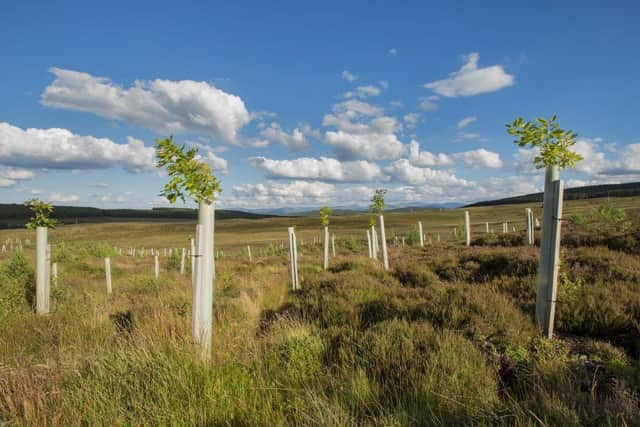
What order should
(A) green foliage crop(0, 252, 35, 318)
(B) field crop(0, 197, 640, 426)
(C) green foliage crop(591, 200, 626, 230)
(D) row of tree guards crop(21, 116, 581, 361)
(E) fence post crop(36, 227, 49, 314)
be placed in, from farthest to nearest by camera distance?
(C) green foliage crop(591, 200, 626, 230) → (E) fence post crop(36, 227, 49, 314) → (A) green foliage crop(0, 252, 35, 318) → (D) row of tree guards crop(21, 116, 581, 361) → (B) field crop(0, 197, 640, 426)

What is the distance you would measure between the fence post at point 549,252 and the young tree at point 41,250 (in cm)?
962

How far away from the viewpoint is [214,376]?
363 cm

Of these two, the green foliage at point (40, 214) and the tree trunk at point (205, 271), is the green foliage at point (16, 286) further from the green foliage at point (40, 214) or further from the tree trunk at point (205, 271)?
the tree trunk at point (205, 271)

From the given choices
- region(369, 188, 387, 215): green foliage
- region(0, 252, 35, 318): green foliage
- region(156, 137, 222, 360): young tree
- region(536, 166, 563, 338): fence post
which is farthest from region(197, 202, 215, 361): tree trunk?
region(369, 188, 387, 215): green foliage

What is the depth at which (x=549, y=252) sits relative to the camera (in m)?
5.28

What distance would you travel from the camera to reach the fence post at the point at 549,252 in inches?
203

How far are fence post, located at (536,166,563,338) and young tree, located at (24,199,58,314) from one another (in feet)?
31.6

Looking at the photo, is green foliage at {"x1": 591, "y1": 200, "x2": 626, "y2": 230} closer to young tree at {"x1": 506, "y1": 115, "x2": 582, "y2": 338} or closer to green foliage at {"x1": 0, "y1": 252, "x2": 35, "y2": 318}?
young tree at {"x1": 506, "y1": 115, "x2": 582, "y2": 338}

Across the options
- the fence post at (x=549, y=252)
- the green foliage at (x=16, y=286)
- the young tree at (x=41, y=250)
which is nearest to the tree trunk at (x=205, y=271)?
the fence post at (x=549, y=252)

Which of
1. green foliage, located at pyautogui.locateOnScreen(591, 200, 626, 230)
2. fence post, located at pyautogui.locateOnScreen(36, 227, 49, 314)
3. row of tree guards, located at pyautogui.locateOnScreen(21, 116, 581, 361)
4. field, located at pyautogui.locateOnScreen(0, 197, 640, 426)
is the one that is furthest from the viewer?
green foliage, located at pyautogui.locateOnScreen(591, 200, 626, 230)

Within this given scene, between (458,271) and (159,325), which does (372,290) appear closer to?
(458,271)

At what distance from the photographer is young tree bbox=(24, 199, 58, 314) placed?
7855 mm

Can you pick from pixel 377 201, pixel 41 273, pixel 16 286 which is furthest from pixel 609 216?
pixel 16 286

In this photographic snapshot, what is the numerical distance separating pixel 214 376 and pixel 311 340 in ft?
5.13
